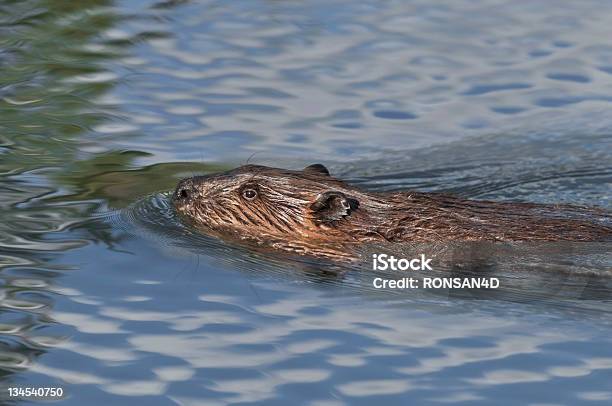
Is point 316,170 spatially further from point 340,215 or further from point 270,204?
point 340,215

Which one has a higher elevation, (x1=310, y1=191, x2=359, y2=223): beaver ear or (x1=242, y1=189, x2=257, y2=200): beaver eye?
(x1=242, y1=189, x2=257, y2=200): beaver eye

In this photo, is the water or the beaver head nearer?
the water

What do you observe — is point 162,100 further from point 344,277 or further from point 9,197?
point 344,277

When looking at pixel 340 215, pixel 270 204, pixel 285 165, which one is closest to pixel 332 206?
pixel 340 215

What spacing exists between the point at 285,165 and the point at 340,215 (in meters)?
1.93

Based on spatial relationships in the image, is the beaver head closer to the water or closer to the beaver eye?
the beaver eye

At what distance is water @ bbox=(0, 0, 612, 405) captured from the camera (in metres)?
6.16

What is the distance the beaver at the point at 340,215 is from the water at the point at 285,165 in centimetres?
19

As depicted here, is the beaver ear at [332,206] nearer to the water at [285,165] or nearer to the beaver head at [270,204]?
the beaver head at [270,204]

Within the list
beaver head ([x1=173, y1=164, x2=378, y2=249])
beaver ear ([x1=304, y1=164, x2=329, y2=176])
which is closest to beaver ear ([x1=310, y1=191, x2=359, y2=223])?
beaver head ([x1=173, y1=164, x2=378, y2=249])

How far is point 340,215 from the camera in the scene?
799cm

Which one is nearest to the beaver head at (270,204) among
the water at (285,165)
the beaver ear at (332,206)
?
the beaver ear at (332,206)

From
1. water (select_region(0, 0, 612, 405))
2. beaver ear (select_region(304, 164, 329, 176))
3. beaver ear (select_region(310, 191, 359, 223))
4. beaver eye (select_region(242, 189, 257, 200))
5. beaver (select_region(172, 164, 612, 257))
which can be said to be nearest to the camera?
water (select_region(0, 0, 612, 405))

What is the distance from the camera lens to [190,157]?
9.93m
